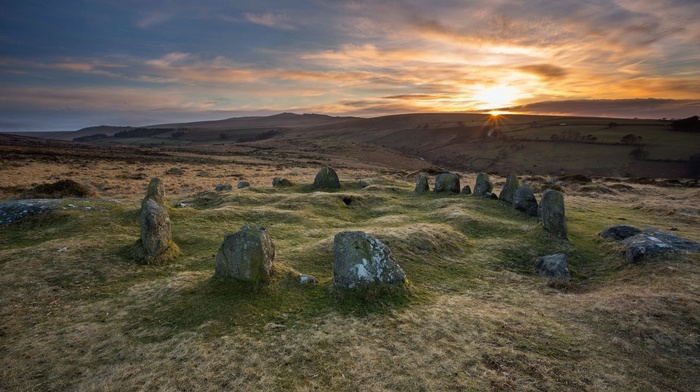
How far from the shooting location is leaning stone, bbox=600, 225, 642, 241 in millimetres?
17203

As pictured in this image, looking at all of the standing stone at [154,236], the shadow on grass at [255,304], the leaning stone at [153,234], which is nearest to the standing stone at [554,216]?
the shadow on grass at [255,304]

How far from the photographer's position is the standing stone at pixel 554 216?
18.0 meters

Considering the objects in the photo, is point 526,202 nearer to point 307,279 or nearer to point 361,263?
point 361,263

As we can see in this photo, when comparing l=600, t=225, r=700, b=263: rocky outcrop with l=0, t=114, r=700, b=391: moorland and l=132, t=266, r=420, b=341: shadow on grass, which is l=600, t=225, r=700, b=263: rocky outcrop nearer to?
l=0, t=114, r=700, b=391: moorland

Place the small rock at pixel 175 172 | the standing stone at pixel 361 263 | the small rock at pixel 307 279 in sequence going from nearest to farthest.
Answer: the standing stone at pixel 361 263, the small rock at pixel 307 279, the small rock at pixel 175 172

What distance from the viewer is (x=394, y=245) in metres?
15.7

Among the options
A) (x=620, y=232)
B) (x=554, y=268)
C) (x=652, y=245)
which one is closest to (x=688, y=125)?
(x=620, y=232)

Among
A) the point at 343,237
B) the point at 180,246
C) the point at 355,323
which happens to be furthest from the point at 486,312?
the point at 180,246

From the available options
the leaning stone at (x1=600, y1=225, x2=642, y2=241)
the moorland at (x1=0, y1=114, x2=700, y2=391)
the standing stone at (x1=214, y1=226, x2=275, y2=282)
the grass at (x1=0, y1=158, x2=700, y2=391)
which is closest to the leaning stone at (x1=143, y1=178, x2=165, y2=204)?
the moorland at (x1=0, y1=114, x2=700, y2=391)

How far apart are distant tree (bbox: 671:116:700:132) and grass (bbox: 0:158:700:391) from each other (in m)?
132

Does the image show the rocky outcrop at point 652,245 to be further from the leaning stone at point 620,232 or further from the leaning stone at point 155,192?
the leaning stone at point 155,192

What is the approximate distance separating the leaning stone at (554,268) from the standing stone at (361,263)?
253 inches

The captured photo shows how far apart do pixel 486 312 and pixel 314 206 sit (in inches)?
587

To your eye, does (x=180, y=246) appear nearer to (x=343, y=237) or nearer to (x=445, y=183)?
(x=343, y=237)
